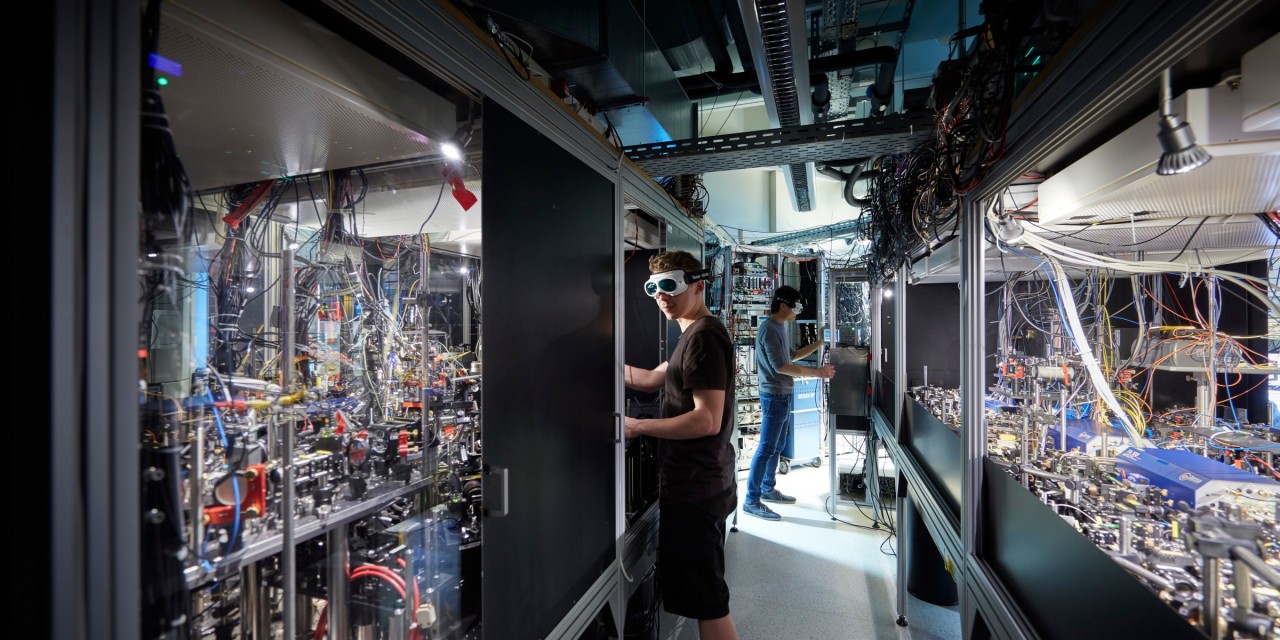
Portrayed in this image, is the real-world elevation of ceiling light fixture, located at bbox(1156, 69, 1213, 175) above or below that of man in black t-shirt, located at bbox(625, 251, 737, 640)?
above

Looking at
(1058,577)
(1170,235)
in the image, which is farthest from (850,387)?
(1058,577)

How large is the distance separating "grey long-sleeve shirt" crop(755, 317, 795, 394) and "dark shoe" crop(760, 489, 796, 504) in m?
0.93

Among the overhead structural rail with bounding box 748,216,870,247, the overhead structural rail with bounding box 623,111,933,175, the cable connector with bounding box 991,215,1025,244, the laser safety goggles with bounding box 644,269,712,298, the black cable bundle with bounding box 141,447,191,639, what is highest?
the overhead structural rail with bounding box 748,216,870,247

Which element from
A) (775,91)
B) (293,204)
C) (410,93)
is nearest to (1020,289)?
(775,91)

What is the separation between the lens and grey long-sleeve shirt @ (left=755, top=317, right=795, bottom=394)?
3480mm

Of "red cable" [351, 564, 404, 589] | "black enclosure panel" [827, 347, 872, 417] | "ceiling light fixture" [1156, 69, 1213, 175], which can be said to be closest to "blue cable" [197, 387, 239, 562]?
"red cable" [351, 564, 404, 589]

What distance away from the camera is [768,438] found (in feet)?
11.6

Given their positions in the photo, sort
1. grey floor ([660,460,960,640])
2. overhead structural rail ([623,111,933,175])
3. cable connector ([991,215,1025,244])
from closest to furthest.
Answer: cable connector ([991,215,1025,244]) → overhead structural rail ([623,111,933,175]) → grey floor ([660,460,960,640])

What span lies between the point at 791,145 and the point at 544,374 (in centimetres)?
122

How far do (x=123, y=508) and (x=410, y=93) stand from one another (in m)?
0.85

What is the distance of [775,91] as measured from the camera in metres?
1.82

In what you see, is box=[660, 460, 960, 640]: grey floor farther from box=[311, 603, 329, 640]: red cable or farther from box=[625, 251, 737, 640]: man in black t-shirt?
box=[311, 603, 329, 640]: red cable

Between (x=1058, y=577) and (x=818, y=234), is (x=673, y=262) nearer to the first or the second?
(x=1058, y=577)

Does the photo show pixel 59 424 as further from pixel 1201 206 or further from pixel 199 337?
pixel 1201 206
